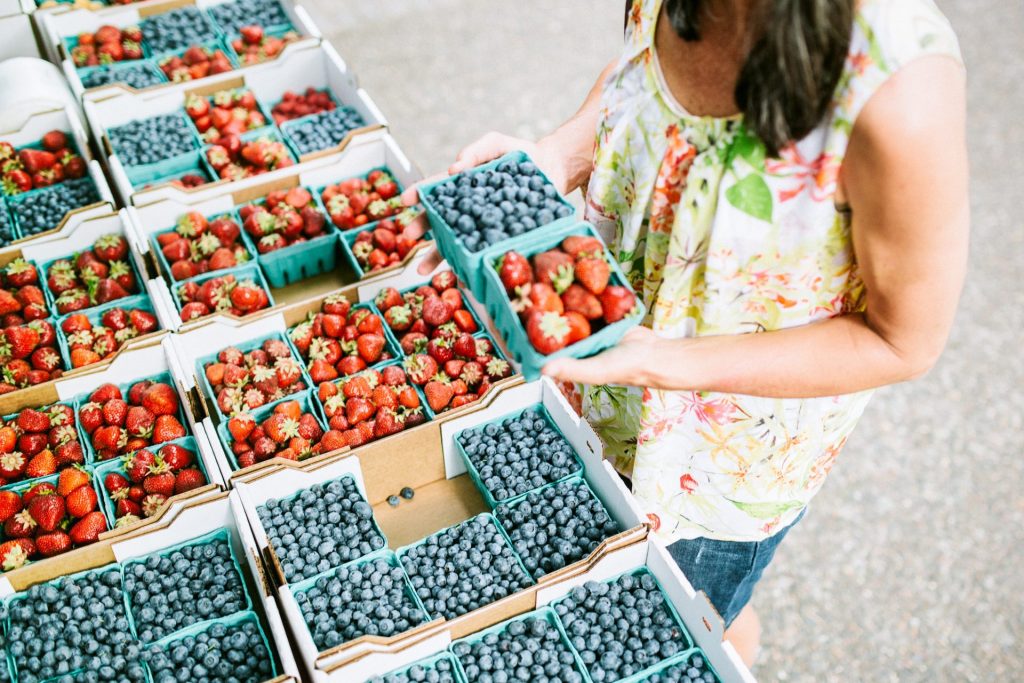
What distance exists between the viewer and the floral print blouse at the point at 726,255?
951mm

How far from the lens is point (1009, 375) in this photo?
301cm

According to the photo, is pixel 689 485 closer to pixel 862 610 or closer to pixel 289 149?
pixel 862 610

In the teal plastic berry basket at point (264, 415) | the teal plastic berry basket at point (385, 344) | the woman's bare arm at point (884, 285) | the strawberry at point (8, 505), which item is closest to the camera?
the woman's bare arm at point (884, 285)

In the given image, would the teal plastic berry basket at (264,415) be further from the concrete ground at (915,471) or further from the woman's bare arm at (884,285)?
the concrete ground at (915,471)

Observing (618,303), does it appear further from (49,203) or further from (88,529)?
(49,203)

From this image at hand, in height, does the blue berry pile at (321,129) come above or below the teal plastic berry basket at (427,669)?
above

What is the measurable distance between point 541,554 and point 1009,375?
7.47 feet

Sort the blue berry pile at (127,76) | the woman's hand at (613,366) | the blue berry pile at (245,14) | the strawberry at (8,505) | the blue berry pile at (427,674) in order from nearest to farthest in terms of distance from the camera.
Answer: the woman's hand at (613,366)
the blue berry pile at (427,674)
the strawberry at (8,505)
the blue berry pile at (127,76)
the blue berry pile at (245,14)

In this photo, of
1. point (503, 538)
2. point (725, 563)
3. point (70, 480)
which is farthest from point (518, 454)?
point (70, 480)

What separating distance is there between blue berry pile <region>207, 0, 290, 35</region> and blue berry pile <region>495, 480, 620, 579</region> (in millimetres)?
2204

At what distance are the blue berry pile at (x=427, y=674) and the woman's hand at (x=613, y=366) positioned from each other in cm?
59

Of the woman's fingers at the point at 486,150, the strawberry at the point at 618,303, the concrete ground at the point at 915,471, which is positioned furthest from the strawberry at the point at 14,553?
the concrete ground at the point at 915,471

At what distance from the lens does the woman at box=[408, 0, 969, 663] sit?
0.87 metres

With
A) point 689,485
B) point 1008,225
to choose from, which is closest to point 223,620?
point 689,485
